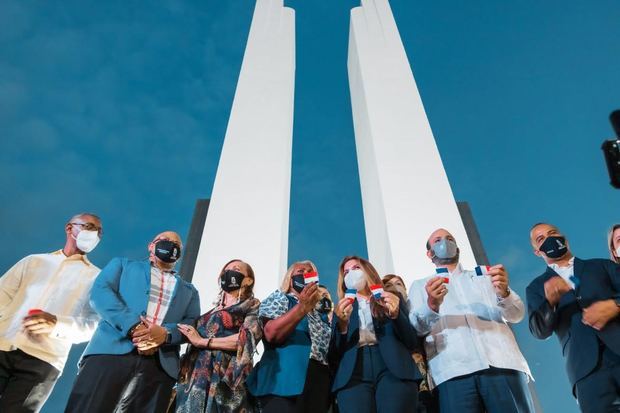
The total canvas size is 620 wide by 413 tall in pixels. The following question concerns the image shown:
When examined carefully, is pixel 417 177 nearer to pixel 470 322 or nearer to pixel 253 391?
pixel 470 322

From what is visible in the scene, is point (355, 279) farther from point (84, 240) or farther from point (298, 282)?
point (84, 240)

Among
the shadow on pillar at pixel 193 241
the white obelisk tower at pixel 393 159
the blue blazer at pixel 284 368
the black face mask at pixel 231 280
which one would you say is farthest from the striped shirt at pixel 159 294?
the white obelisk tower at pixel 393 159

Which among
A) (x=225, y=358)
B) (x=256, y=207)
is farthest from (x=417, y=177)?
(x=225, y=358)

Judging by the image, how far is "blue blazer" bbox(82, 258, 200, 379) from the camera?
7.09 feet

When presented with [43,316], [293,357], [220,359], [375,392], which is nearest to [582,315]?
[375,392]

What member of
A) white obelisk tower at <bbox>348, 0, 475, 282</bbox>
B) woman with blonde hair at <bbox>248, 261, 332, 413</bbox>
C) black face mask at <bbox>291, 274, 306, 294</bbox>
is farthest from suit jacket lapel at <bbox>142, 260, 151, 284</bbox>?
white obelisk tower at <bbox>348, 0, 475, 282</bbox>

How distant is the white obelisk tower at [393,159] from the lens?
4504mm

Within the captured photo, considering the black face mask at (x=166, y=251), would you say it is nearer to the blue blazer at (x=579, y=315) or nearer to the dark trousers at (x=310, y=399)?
the dark trousers at (x=310, y=399)

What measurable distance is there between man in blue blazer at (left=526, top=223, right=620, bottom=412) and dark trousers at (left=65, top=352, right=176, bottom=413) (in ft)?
6.08

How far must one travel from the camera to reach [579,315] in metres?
2.17

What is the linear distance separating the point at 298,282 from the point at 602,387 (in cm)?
144

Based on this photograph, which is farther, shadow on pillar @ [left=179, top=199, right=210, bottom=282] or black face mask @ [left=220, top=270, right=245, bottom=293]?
shadow on pillar @ [left=179, top=199, right=210, bottom=282]

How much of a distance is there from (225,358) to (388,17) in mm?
6701

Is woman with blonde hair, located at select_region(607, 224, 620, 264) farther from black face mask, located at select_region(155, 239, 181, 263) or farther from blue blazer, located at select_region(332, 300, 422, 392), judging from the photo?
black face mask, located at select_region(155, 239, 181, 263)
